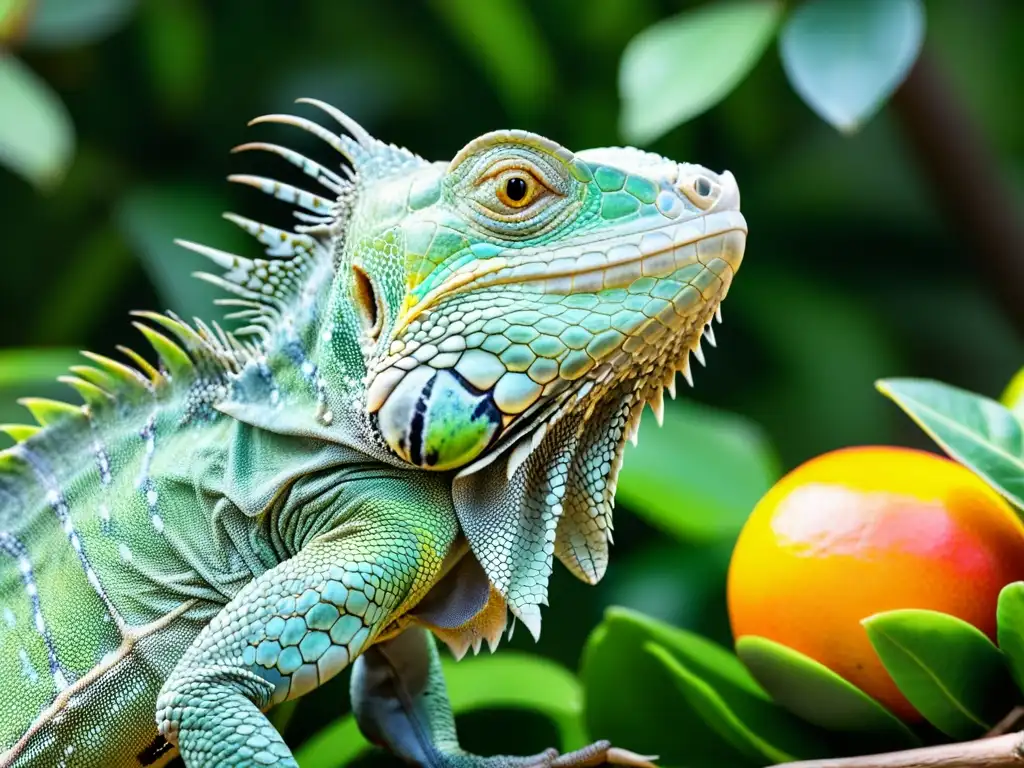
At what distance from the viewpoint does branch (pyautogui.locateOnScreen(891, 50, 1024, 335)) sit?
12.0ft

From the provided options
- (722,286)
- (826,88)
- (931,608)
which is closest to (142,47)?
(826,88)

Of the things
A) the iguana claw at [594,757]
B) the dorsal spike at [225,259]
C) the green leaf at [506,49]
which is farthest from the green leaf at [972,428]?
the green leaf at [506,49]

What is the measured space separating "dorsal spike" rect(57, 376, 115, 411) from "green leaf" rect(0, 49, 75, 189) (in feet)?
3.57

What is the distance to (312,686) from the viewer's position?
1.43 m

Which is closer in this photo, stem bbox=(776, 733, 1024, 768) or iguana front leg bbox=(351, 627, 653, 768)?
stem bbox=(776, 733, 1024, 768)

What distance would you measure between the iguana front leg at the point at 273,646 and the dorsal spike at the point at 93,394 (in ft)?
1.59

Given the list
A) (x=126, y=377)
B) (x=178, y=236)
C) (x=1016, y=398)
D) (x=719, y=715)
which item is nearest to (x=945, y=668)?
(x=719, y=715)

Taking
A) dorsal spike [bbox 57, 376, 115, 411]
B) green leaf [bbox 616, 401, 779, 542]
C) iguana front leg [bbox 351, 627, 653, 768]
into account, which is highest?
dorsal spike [bbox 57, 376, 115, 411]

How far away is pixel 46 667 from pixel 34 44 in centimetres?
241

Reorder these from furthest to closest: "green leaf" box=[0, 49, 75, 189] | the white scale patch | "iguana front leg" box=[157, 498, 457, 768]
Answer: "green leaf" box=[0, 49, 75, 189]
the white scale patch
"iguana front leg" box=[157, 498, 457, 768]

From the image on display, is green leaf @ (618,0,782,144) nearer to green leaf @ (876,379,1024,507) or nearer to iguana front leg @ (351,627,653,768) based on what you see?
green leaf @ (876,379,1024,507)

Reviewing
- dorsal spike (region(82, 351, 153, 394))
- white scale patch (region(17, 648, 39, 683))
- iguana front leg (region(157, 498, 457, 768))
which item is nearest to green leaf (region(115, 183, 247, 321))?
dorsal spike (region(82, 351, 153, 394))

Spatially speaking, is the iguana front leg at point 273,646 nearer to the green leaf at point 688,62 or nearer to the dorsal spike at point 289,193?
the dorsal spike at point 289,193

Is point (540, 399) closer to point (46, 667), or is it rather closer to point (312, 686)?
point (312, 686)
